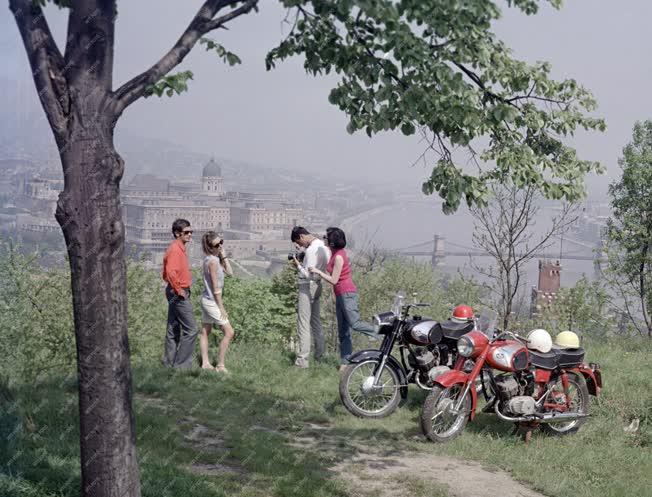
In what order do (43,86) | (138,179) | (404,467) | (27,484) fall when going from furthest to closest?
1. (138,179)
2. (404,467)
3. (27,484)
4. (43,86)

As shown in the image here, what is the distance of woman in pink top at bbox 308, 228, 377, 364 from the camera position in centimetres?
956

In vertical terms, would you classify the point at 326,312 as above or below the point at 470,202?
below

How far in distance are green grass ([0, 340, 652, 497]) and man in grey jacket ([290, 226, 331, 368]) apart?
529 millimetres

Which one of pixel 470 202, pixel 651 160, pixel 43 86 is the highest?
pixel 651 160

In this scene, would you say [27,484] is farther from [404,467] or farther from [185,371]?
[185,371]

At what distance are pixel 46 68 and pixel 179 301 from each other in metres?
5.20

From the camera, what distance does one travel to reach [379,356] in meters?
7.95

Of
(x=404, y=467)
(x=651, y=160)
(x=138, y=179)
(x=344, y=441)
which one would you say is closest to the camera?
(x=404, y=467)

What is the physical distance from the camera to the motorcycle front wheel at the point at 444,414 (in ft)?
23.4

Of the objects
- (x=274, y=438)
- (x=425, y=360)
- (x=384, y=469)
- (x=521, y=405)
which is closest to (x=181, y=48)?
(x=384, y=469)

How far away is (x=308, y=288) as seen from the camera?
396 inches

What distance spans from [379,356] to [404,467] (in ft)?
5.43

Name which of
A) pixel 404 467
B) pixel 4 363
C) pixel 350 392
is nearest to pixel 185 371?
pixel 350 392

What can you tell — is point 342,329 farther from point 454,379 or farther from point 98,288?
point 98,288
